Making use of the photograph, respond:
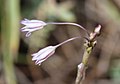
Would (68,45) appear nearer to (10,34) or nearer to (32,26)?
(10,34)

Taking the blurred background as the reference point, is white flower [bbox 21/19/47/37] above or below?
above

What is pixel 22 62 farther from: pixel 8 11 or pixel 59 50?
pixel 8 11

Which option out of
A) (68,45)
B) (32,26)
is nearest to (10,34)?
(68,45)

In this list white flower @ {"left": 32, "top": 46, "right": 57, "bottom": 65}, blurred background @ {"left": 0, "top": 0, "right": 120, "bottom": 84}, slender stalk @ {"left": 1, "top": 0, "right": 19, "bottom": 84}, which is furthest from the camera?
blurred background @ {"left": 0, "top": 0, "right": 120, "bottom": 84}

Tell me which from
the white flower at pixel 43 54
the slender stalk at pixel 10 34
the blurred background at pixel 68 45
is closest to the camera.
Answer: the white flower at pixel 43 54

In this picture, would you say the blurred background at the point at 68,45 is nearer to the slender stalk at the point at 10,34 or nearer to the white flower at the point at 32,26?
the slender stalk at the point at 10,34

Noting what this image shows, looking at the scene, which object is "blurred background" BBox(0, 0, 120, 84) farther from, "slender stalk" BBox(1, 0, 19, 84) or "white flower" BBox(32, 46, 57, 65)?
"white flower" BBox(32, 46, 57, 65)

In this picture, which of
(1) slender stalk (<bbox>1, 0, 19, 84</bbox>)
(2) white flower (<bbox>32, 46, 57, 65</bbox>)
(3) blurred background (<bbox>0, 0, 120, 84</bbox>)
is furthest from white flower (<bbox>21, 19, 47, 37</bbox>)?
(3) blurred background (<bbox>0, 0, 120, 84</bbox>)

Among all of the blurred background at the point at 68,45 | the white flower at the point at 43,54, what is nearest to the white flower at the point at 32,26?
the white flower at the point at 43,54

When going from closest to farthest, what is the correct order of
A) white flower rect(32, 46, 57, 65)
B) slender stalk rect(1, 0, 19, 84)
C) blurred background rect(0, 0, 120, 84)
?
1. white flower rect(32, 46, 57, 65)
2. slender stalk rect(1, 0, 19, 84)
3. blurred background rect(0, 0, 120, 84)

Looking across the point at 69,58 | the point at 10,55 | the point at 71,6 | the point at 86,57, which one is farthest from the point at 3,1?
the point at 86,57

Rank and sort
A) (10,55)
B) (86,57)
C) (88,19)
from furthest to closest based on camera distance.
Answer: (88,19)
(10,55)
(86,57)
